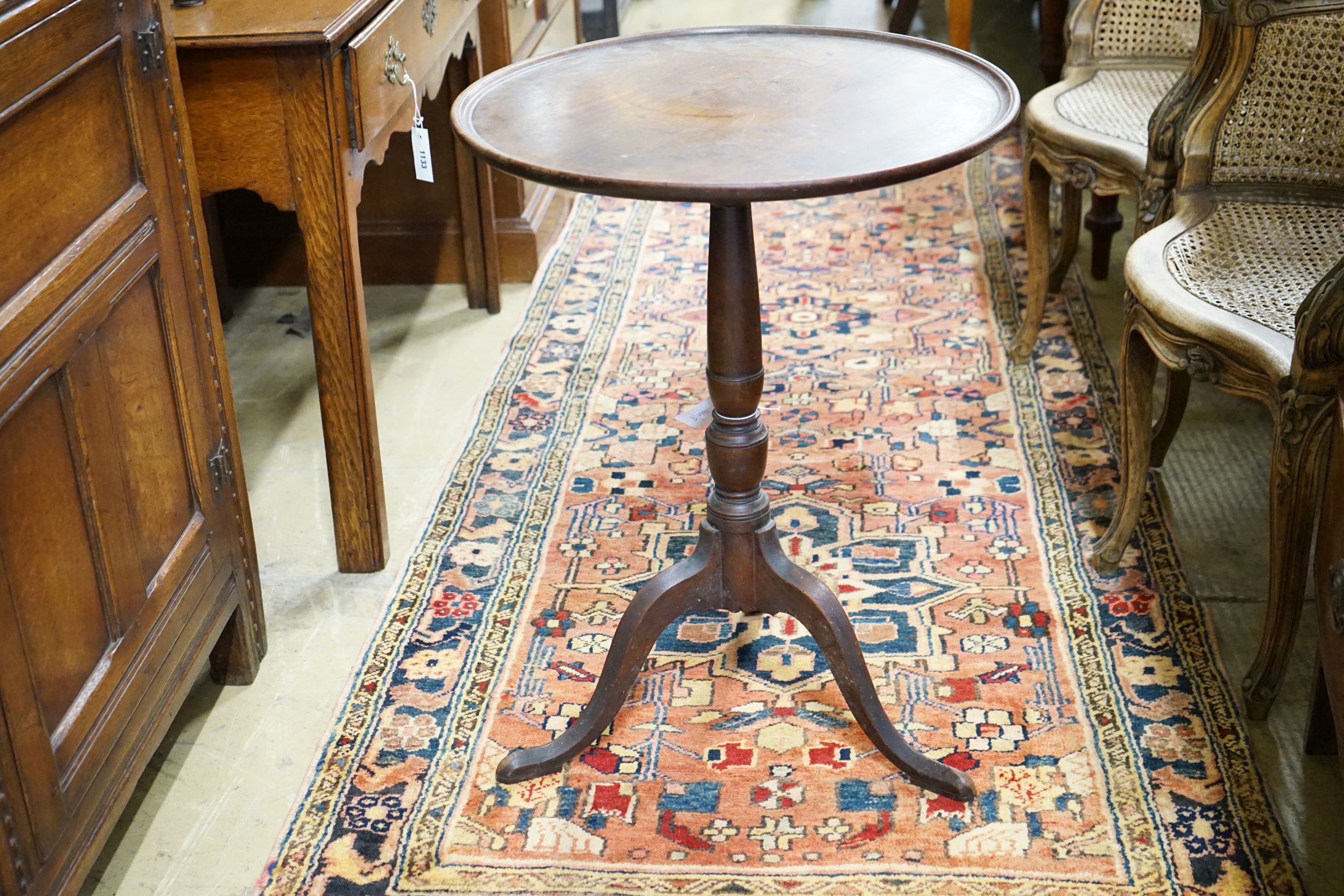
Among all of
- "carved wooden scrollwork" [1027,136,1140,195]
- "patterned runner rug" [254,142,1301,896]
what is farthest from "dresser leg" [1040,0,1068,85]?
"carved wooden scrollwork" [1027,136,1140,195]

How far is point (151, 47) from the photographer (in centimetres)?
178

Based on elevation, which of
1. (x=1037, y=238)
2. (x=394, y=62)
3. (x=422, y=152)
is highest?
(x=394, y=62)

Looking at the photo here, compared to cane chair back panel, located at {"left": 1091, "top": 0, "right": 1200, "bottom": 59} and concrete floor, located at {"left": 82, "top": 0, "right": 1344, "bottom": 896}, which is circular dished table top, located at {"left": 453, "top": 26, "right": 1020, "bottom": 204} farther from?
cane chair back panel, located at {"left": 1091, "top": 0, "right": 1200, "bottom": 59}

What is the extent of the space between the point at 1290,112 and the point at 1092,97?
750 mm

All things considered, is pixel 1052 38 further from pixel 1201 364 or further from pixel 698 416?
pixel 1201 364

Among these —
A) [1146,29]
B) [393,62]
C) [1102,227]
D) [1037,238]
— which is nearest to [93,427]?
[393,62]

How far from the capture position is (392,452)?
9.53ft

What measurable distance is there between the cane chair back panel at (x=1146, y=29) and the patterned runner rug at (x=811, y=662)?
67 centimetres

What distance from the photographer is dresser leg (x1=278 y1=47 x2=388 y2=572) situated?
213 cm

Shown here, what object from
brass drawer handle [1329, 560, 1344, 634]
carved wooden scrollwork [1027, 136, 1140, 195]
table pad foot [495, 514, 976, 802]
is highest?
carved wooden scrollwork [1027, 136, 1140, 195]

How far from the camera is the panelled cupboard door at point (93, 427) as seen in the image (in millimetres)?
1474

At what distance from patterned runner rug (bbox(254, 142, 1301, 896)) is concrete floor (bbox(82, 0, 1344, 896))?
0.17 feet

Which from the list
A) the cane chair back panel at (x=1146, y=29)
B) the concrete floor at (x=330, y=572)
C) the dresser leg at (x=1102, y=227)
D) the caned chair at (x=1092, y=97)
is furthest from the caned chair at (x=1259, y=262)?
the dresser leg at (x=1102, y=227)

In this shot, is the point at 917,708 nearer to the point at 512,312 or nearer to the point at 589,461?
the point at 589,461
